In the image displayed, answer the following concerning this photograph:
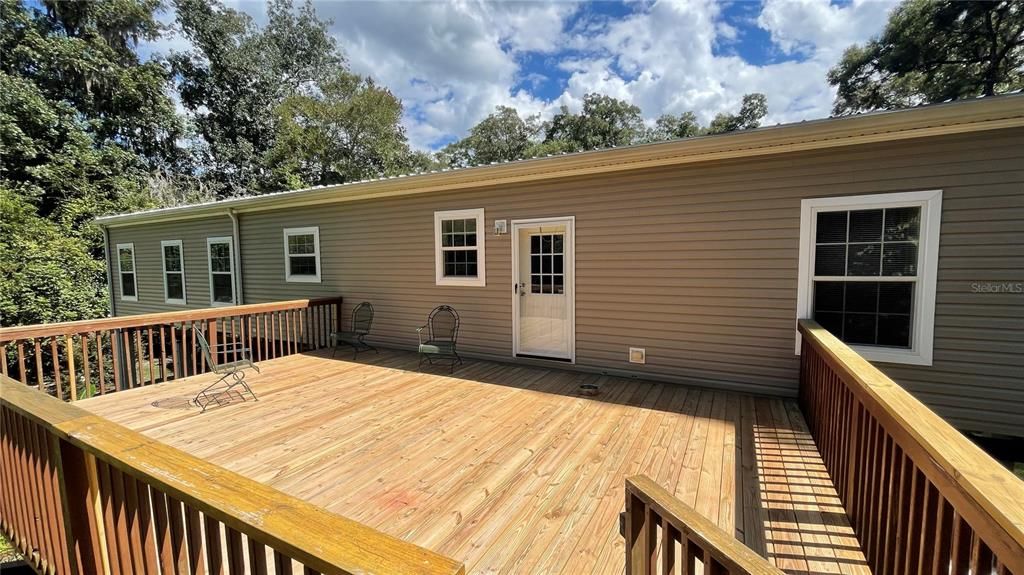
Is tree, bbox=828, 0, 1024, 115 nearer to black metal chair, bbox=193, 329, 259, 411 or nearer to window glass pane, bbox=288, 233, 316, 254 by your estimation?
window glass pane, bbox=288, 233, 316, 254

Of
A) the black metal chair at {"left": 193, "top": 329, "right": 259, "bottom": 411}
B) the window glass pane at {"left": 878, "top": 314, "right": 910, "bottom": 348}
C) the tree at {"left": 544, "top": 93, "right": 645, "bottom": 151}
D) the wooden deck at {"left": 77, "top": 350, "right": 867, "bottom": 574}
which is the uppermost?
the tree at {"left": 544, "top": 93, "right": 645, "bottom": 151}

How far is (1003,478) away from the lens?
0.99 metres

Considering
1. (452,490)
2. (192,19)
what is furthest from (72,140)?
(452,490)

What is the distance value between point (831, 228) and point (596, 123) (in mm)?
21069

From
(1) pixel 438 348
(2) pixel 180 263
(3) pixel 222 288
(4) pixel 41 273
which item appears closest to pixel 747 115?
(1) pixel 438 348

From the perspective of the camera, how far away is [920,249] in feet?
11.6

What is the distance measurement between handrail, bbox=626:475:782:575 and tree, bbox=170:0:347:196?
21757 millimetres

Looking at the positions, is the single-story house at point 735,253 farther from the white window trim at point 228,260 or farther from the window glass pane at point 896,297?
the white window trim at point 228,260

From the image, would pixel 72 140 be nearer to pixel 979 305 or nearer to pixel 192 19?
pixel 192 19

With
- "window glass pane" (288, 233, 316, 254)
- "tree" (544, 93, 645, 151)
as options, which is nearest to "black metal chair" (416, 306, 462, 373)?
"window glass pane" (288, 233, 316, 254)

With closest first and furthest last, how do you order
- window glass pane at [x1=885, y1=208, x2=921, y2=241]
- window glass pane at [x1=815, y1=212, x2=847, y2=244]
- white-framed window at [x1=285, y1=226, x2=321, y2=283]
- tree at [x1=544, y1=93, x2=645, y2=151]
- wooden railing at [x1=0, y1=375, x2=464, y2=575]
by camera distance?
wooden railing at [x1=0, y1=375, x2=464, y2=575], window glass pane at [x1=885, y1=208, x2=921, y2=241], window glass pane at [x1=815, y1=212, x2=847, y2=244], white-framed window at [x1=285, y1=226, x2=321, y2=283], tree at [x1=544, y1=93, x2=645, y2=151]

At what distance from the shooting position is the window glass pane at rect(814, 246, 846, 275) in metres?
3.86

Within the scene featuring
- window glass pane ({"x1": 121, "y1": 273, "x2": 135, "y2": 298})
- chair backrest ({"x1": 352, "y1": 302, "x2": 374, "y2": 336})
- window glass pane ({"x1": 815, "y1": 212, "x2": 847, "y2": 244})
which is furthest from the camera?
window glass pane ({"x1": 121, "y1": 273, "x2": 135, "y2": 298})

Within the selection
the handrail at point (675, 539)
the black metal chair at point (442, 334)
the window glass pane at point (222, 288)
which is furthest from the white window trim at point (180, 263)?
the handrail at point (675, 539)
